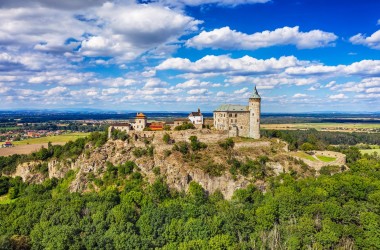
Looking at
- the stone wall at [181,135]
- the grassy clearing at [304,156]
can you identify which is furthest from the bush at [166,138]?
the grassy clearing at [304,156]

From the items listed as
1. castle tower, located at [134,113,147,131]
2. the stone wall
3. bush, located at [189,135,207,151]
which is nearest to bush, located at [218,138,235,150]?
the stone wall

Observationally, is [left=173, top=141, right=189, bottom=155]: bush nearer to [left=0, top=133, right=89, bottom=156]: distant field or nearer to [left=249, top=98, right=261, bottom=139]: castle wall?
[left=249, top=98, right=261, bottom=139]: castle wall

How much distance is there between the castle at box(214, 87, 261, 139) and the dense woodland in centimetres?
1748

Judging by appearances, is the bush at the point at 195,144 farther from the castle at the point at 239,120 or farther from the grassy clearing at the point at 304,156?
the grassy clearing at the point at 304,156

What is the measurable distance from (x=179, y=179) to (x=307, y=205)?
25957mm

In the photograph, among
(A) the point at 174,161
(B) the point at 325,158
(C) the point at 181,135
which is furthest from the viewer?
(C) the point at 181,135

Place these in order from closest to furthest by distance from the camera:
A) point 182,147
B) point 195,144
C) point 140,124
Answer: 1. point 182,147
2. point 195,144
3. point 140,124

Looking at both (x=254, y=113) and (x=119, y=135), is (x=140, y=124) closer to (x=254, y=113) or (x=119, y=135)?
(x=119, y=135)

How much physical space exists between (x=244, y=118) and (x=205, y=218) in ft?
122

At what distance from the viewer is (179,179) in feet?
225

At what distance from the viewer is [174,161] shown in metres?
71.7

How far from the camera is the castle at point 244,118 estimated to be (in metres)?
81.8

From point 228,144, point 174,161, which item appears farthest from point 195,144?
point 228,144

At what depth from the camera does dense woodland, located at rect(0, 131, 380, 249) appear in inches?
1795
